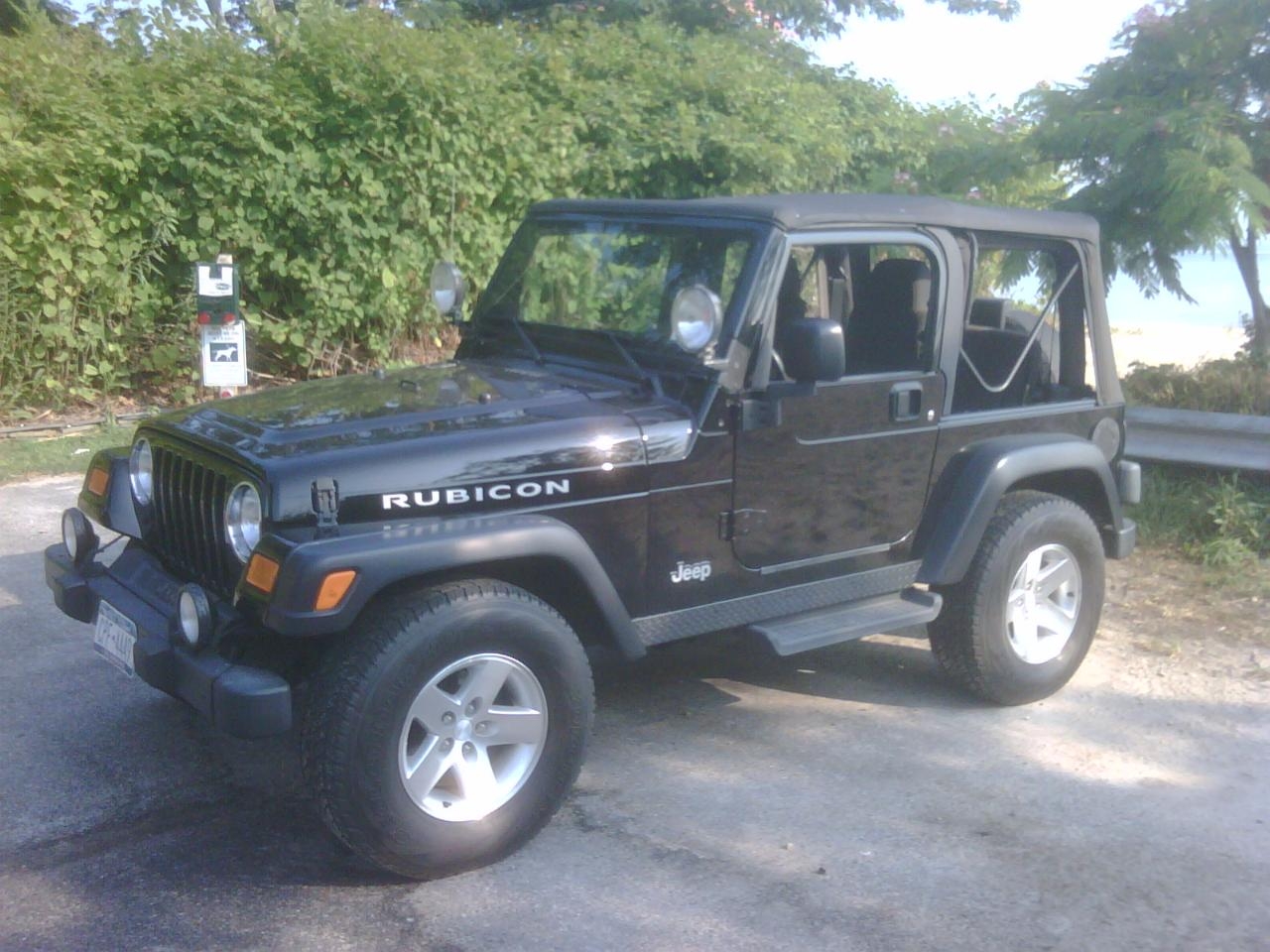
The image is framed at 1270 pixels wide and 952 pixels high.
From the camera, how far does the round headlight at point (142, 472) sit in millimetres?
4418

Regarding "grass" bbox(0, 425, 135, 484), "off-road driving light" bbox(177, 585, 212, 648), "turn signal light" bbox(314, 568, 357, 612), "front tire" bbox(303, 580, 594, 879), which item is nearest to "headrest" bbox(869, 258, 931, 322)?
"front tire" bbox(303, 580, 594, 879)

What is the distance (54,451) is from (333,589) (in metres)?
6.22

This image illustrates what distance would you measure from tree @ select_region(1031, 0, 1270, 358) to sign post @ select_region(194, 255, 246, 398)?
5358 millimetres

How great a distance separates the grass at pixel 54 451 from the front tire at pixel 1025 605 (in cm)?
588

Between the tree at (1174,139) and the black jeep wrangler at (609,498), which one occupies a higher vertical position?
the tree at (1174,139)

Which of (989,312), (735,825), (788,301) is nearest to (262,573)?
(735,825)

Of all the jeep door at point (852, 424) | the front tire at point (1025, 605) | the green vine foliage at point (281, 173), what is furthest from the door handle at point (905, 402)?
the green vine foliage at point (281, 173)

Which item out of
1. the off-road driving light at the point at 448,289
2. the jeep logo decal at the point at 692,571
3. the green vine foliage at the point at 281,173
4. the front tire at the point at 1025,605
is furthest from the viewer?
the green vine foliage at the point at 281,173

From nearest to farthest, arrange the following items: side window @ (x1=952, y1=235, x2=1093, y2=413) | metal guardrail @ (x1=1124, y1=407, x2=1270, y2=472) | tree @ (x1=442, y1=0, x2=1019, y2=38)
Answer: side window @ (x1=952, y1=235, x2=1093, y2=413)
metal guardrail @ (x1=1124, y1=407, x2=1270, y2=472)
tree @ (x1=442, y1=0, x2=1019, y2=38)

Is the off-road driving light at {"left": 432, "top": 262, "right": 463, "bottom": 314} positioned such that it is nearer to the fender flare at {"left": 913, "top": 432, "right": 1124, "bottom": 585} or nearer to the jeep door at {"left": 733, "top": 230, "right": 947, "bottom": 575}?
the jeep door at {"left": 733, "top": 230, "right": 947, "bottom": 575}

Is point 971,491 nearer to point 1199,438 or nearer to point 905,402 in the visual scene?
point 905,402

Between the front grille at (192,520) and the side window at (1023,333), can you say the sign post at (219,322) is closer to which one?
the front grille at (192,520)

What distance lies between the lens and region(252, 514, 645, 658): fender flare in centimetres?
344

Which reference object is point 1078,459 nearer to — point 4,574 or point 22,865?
point 22,865
